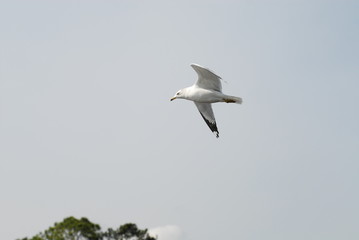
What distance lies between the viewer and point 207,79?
91.0 feet

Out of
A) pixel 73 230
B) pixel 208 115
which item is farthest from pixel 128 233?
pixel 208 115

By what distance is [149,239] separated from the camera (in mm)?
48062

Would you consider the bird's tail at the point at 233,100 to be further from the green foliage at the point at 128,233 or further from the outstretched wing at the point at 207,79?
the green foliage at the point at 128,233

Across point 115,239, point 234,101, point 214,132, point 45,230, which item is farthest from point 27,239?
point 234,101

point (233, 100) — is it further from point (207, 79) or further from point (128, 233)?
point (128, 233)

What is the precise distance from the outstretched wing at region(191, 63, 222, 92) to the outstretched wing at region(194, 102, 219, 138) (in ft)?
8.85

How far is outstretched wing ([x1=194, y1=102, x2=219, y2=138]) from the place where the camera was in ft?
101

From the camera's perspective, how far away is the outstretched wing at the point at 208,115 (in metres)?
30.9

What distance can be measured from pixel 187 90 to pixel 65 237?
1563cm

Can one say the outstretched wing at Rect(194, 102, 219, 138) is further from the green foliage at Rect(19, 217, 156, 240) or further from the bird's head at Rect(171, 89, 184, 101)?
the green foliage at Rect(19, 217, 156, 240)

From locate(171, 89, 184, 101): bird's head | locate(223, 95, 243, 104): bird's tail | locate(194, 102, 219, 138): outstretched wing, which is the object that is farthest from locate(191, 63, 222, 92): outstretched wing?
locate(194, 102, 219, 138): outstretched wing

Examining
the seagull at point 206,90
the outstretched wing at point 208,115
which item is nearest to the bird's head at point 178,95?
the seagull at point 206,90

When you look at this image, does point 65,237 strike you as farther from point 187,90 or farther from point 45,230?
point 187,90

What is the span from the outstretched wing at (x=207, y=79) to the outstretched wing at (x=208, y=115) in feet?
8.85
